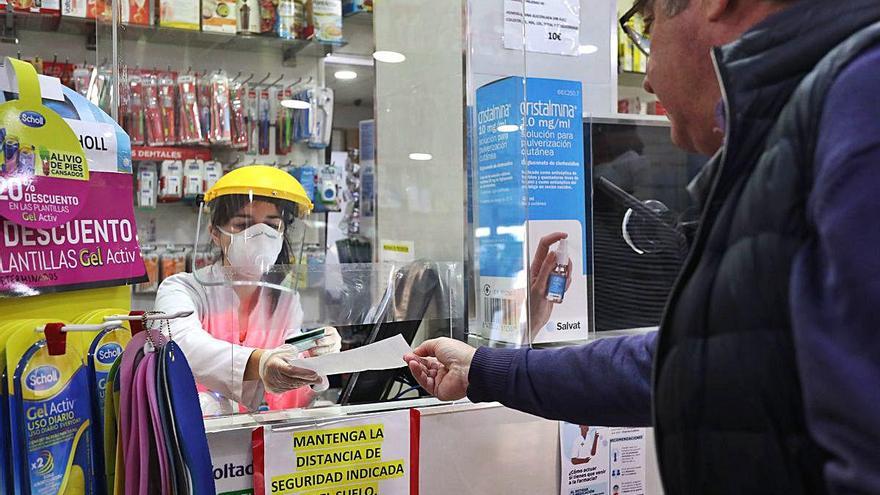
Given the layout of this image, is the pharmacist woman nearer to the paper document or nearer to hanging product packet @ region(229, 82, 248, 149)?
the paper document

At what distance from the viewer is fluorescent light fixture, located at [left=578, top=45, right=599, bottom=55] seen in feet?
6.73

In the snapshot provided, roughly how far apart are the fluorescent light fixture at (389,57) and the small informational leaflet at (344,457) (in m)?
1.25

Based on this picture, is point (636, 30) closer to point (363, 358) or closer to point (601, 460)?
point (363, 358)

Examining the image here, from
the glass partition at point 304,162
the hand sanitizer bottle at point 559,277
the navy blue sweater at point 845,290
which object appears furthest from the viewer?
the hand sanitizer bottle at point 559,277

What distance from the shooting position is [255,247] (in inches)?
69.8

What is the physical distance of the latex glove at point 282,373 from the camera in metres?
1.52

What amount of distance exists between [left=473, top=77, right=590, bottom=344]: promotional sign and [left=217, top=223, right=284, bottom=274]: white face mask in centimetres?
45

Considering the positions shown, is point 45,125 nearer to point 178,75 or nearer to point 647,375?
point 647,375

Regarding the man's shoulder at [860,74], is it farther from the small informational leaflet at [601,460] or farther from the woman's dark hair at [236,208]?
the woman's dark hair at [236,208]

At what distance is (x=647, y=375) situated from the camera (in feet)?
4.27

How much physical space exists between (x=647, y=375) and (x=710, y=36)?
0.57 meters

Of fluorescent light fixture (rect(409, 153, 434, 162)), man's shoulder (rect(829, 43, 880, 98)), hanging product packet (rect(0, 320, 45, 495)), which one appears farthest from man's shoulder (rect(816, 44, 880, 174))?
fluorescent light fixture (rect(409, 153, 434, 162))

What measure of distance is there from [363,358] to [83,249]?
0.47 metres

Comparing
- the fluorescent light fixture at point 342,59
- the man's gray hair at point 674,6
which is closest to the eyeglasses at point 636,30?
the man's gray hair at point 674,6
